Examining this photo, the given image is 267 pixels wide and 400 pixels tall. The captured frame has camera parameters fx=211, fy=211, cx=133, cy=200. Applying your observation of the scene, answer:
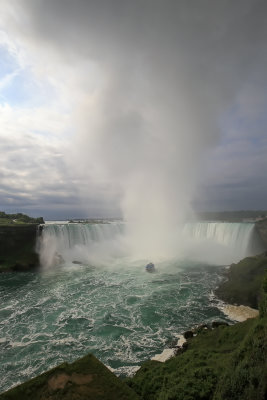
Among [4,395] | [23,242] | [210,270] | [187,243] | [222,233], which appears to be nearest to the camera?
[4,395]

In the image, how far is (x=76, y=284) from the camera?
26594 mm

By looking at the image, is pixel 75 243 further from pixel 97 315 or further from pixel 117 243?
pixel 97 315

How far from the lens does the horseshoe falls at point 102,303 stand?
1308 cm

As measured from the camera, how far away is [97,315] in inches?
717

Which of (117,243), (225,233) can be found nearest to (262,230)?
(225,233)

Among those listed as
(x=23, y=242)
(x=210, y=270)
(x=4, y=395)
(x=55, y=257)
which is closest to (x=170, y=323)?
(x=4, y=395)

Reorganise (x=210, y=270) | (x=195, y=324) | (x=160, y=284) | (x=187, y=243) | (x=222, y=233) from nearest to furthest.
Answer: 1. (x=195, y=324)
2. (x=160, y=284)
3. (x=210, y=270)
4. (x=222, y=233)
5. (x=187, y=243)

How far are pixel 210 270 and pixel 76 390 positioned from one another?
30043mm

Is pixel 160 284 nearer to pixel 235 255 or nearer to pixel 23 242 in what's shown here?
pixel 235 255

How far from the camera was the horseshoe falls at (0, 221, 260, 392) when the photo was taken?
13.1m

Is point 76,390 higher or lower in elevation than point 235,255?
higher

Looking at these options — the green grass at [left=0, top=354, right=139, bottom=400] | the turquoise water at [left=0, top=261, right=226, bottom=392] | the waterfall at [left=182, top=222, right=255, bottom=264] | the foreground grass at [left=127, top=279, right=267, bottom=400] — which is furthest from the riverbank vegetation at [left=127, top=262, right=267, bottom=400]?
the waterfall at [left=182, top=222, right=255, bottom=264]

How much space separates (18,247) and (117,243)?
2172cm

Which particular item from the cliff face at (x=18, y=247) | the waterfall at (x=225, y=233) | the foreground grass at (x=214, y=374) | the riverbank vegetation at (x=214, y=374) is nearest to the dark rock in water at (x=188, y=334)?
the riverbank vegetation at (x=214, y=374)
